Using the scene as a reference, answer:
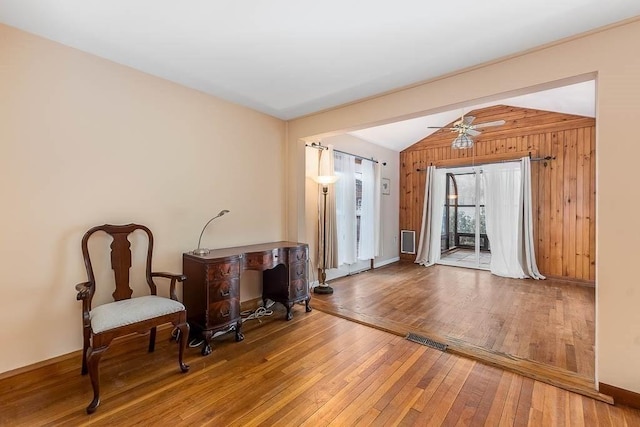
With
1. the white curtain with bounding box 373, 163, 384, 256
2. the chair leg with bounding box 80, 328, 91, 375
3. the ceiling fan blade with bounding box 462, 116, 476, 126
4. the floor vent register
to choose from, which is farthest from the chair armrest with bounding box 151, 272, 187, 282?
the ceiling fan blade with bounding box 462, 116, 476, 126

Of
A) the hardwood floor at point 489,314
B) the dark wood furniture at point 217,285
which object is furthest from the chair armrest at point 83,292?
the hardwood floor at point 489,314

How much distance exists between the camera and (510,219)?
17.3 ft

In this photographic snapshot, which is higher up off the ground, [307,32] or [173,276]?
[307,32]

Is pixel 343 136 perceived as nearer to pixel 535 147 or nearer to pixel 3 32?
pixel 535 147

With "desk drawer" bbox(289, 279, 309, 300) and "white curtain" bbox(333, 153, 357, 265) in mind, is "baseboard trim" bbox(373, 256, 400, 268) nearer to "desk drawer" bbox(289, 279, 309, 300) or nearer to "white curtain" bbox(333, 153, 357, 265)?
"white curtain" bbox(333, 153, 357, 265)

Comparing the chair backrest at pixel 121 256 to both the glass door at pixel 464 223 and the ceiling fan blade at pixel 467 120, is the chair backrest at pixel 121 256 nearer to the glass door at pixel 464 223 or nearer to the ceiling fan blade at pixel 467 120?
the ceiling fan blade at pixel 467 120

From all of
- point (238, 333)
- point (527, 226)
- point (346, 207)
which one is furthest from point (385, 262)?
point (238, 333)

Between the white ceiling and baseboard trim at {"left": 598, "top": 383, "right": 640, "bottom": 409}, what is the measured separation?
2.38 m

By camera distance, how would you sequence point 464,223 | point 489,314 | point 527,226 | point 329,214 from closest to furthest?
point 489,314 → point 329,214 → point 527,226 → point 464,223

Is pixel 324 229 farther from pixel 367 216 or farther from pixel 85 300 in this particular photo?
pixel 85 300

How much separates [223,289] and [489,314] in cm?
302

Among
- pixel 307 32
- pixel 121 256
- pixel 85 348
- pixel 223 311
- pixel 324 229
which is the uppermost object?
pixel 307 32

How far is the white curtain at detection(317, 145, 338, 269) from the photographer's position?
14.2ft

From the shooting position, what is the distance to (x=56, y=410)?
1.73 m
